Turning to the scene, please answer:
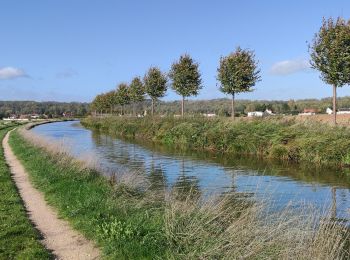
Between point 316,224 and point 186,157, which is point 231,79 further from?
point 316,224

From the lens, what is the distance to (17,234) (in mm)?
8703

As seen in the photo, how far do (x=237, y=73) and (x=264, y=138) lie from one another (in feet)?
31.0

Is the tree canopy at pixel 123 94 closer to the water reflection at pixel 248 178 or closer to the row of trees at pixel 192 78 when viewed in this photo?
the row of trees at pixel 192 78

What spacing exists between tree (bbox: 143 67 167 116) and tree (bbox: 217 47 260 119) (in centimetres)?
1492

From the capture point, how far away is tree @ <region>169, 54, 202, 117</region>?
140ft

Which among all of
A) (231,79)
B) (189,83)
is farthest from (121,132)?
(231,79)

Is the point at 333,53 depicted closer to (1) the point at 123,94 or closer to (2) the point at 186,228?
(2) the point at 186,228

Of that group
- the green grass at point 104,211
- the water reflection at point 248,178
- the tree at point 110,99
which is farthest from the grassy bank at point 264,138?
the tree at point 110,99

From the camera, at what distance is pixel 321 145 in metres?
22.4

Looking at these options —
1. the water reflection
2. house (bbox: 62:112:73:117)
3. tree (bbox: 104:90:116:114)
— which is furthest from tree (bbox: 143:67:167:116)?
house (bbox: 62:112:73:117)

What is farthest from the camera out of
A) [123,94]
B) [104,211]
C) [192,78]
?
[123,94]

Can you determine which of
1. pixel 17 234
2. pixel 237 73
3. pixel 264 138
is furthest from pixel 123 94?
pixel 17 234

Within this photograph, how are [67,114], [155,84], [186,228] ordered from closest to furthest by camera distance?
[186,228] < [155,84] < [67,114]

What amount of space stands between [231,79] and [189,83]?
315 inches
